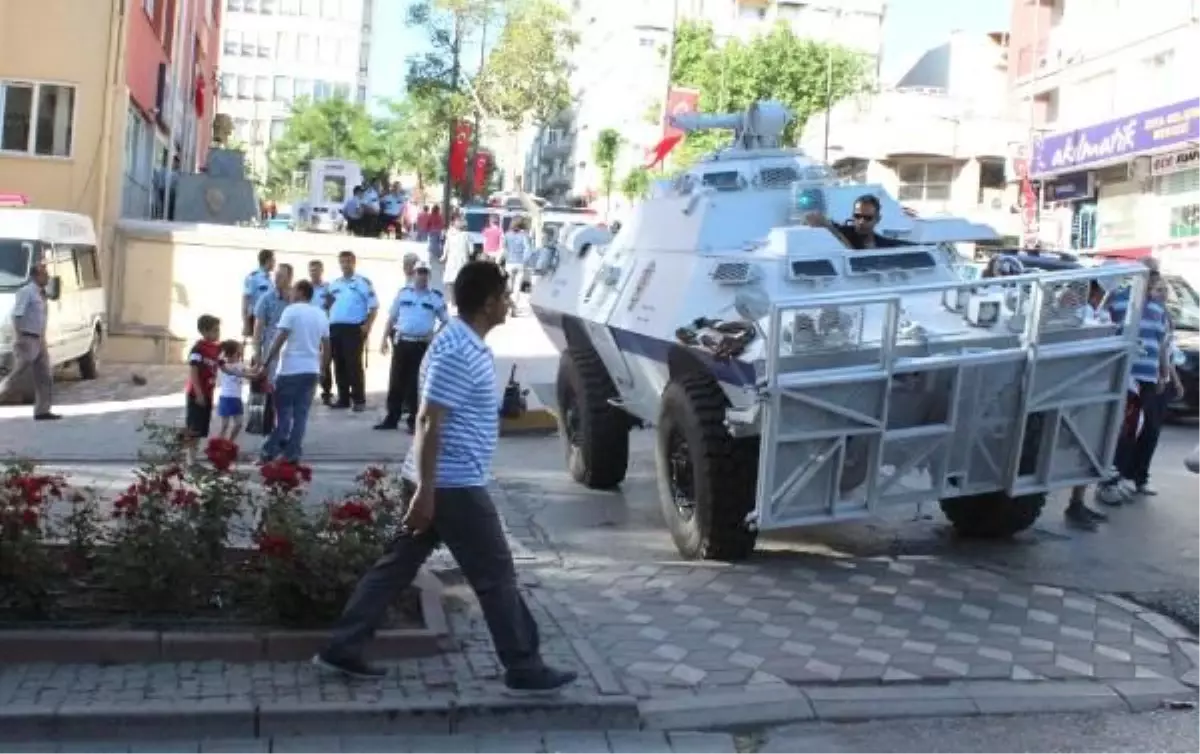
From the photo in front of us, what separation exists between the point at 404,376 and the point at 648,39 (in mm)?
59665

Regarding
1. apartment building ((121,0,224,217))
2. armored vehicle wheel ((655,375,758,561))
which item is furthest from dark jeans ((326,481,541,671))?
apartment building ((121,0,224,217))

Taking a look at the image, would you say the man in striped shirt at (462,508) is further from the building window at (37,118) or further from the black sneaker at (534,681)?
the building window at (37,118)

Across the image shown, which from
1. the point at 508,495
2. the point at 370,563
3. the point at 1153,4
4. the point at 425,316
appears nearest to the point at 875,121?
the point at 1153,4

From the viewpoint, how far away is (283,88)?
104250 mm

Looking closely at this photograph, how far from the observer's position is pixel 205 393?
13.5m

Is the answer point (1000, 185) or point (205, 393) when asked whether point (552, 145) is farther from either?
point (205, 393)

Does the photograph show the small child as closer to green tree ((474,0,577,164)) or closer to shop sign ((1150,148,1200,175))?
shop sign ((1150,148,1200,175))

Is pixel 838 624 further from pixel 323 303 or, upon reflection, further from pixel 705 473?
pixel 323 303

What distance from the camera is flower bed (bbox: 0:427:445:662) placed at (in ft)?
20.8

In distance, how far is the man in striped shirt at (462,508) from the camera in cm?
586

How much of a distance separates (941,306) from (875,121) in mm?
42570

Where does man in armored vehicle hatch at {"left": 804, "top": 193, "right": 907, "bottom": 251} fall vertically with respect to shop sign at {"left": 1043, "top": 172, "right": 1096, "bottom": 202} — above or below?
below

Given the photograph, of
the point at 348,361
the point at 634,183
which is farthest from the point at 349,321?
the point at 634,183

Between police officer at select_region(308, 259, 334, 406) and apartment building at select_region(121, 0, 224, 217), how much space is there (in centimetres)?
865
